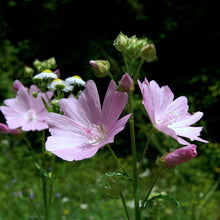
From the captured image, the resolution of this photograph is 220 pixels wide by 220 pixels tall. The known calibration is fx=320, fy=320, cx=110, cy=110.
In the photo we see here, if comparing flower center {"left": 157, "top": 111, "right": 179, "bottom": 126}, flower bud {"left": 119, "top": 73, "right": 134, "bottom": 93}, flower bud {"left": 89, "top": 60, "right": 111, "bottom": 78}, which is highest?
flower bud {"left": 119, "top": 73, "right": 134, "bottom": 93}

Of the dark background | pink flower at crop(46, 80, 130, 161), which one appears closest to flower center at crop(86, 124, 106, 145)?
pink flower at crop(46, 80, 130, 161)

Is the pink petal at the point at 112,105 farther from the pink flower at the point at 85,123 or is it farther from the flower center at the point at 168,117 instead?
the flower center at the point at 168,117

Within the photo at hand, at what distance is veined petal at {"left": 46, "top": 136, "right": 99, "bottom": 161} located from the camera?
29.3 inches

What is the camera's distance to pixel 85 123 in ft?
2.98

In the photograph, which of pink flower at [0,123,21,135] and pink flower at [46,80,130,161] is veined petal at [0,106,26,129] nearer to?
pink flower at [0,123,21,135]

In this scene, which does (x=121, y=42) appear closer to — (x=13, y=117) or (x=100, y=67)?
(x=100, y=67)

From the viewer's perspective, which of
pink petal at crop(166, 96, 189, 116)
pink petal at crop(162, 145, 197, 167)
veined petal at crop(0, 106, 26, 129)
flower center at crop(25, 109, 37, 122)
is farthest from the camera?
flower center at crop(25, 109, 37, 122)

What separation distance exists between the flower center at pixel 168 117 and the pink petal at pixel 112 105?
0.47ft

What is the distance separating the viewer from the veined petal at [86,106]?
89 cm

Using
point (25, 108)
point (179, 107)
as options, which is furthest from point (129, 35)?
point (179, 107)

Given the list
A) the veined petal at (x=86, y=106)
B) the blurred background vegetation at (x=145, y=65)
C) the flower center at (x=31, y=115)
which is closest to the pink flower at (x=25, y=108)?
the flower center at (x=31, y=115)

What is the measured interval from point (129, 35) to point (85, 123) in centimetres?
291

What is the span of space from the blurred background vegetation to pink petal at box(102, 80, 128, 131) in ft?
6.25

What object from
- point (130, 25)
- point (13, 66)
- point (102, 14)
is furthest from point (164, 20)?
point (13, 66)
